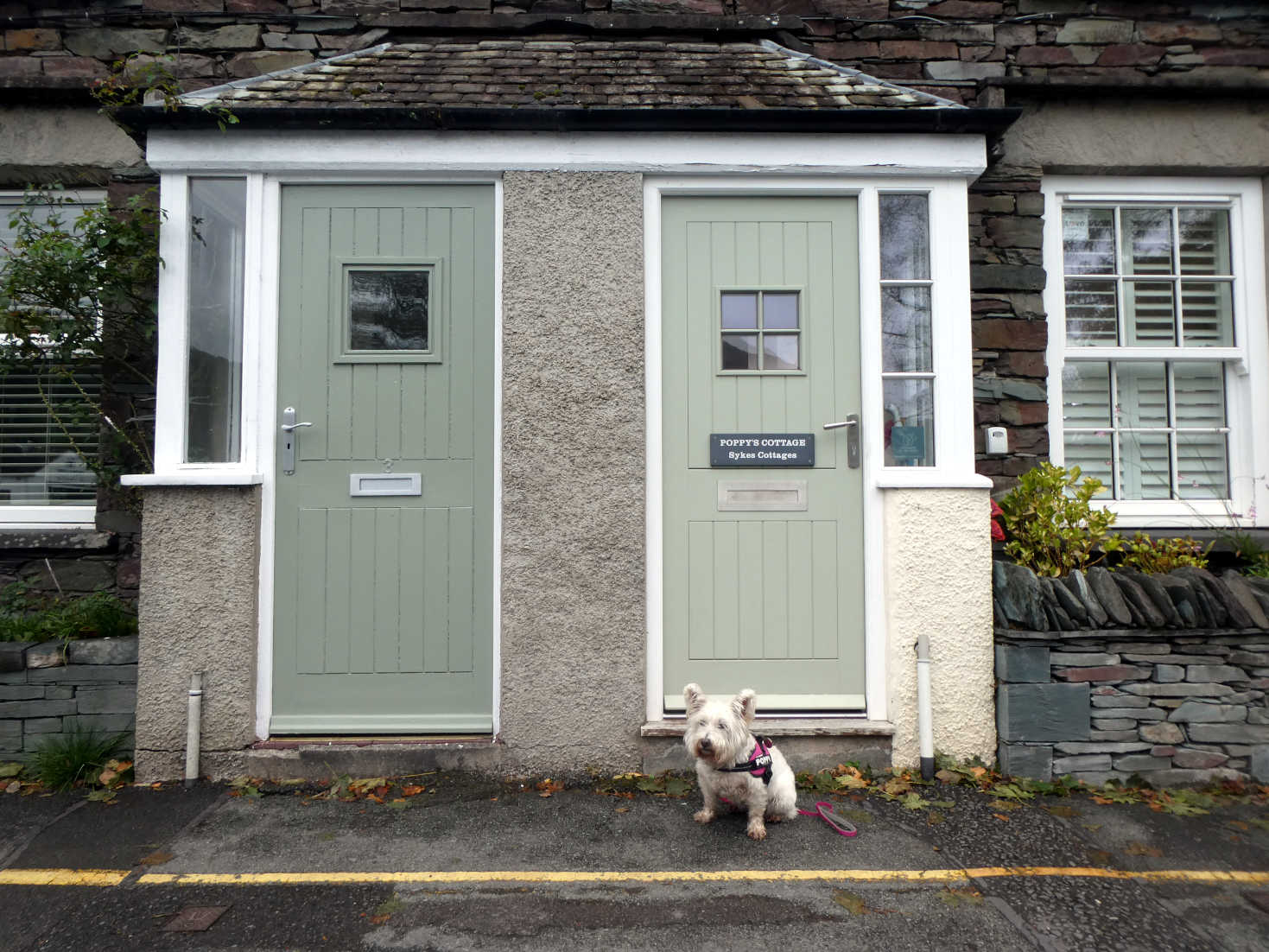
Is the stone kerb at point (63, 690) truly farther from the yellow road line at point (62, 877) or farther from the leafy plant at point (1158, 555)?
the leafy plant at point (1158, 555)

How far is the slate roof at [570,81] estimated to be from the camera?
13.6 ft

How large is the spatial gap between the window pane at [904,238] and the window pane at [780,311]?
56 centimetres

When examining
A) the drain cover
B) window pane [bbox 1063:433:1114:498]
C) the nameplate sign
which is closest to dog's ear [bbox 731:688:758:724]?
the nameplate sign

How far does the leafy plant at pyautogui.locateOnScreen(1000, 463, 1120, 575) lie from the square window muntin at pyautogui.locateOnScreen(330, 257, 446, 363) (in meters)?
3.65

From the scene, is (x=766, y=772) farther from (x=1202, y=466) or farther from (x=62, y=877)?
(x=1202, y=466)

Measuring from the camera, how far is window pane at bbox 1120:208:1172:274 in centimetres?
521

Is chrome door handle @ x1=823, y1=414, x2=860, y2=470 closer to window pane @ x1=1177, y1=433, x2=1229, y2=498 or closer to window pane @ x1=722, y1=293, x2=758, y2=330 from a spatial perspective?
window pane @ x1=722, y1=293, x2=758, y2=330

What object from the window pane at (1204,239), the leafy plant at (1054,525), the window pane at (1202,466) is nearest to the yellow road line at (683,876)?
the leafy plant at (1054,525)

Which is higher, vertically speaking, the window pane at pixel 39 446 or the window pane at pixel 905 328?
the window pane at pixel 905 328

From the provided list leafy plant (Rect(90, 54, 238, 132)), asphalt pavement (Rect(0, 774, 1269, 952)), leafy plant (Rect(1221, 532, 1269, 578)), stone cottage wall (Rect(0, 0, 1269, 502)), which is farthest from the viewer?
stone cottage wall (Rect(0, 0, 1269, 502))

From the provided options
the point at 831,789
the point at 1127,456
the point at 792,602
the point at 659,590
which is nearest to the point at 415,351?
the point at 659,590

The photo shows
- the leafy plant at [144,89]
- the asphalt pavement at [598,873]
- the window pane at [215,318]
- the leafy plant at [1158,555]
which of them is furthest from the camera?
the leafy plant at [1158,555]

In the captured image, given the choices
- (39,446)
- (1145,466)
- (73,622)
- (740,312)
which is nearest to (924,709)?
(740,312)

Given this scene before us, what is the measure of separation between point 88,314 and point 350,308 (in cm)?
181
